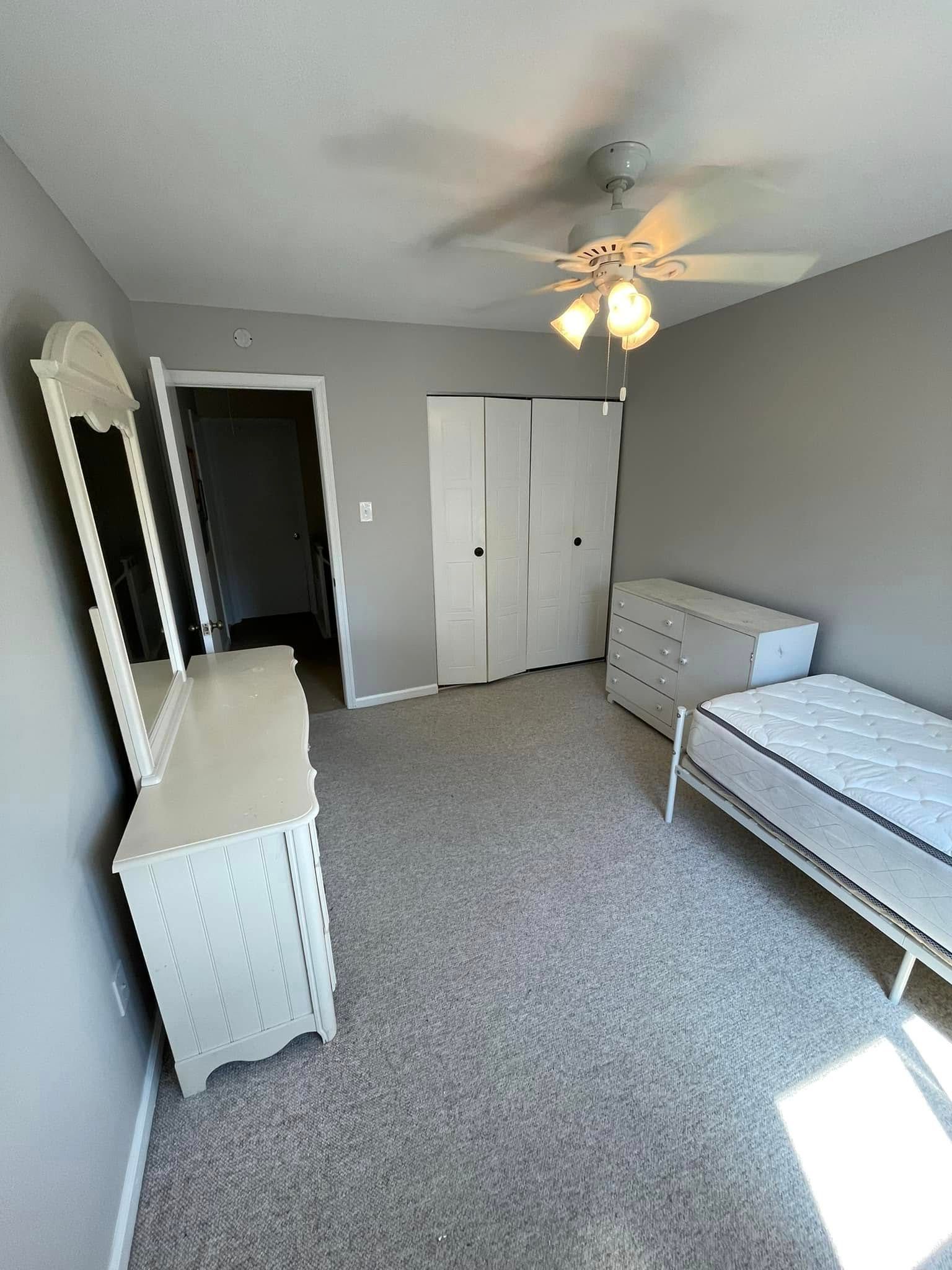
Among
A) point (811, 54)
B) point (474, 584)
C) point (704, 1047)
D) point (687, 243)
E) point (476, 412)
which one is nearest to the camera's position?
point (811, 54)

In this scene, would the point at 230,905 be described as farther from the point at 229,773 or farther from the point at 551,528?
the point at 551,528

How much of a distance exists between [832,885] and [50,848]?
2.11m

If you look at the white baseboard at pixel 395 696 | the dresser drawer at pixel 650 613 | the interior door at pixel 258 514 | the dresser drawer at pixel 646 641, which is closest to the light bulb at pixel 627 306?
the dresser drawer at pixel 650 613

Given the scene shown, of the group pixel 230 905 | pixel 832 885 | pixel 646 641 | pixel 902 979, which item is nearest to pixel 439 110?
pixel 230 905

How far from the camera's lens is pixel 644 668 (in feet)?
10.4

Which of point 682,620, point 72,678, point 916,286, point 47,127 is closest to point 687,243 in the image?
point 916,286

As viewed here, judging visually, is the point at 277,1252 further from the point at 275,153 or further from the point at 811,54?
the point at 811,54

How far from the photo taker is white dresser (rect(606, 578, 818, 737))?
2.45 metres

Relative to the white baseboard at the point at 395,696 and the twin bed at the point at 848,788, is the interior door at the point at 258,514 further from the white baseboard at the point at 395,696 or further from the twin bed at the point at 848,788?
the twin bed at the point at 848,788

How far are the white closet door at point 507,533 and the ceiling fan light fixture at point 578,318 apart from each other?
5.57ft

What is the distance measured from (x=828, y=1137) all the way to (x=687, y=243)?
9.24ft

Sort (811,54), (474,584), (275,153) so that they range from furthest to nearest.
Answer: (474,584), (275,153), (811,54)

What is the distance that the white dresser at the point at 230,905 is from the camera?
1227 mm

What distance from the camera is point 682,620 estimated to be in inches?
112
